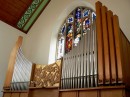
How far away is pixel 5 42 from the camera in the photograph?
27.6 ft

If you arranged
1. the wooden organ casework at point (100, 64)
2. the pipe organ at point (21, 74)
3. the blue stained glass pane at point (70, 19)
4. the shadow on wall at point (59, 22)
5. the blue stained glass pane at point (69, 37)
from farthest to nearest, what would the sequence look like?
1. the blue stained glass pane at point (70, 19)
2. the shadow on wall at point (59, 22)
3. the blue stained glass pane at point (69, 37)
4. the pipe organ at point (21, 74)
5. the wooden organ casework at point (100, 64)

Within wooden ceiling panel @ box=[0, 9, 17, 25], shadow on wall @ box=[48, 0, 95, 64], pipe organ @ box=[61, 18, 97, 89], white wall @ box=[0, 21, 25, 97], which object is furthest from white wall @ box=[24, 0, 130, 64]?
pipe organ @ box=[61, 18, 97, 89]

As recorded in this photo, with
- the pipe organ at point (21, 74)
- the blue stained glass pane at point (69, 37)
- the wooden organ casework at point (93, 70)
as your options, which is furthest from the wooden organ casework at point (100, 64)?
the blue stained glass pane at point (69, 37)

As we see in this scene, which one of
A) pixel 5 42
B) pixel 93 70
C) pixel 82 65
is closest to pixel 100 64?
pixel 93 70

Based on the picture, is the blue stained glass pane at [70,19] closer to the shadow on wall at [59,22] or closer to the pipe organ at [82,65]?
the shadow on wall at [59,22]

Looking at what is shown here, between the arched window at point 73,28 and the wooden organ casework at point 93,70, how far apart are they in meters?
1.75

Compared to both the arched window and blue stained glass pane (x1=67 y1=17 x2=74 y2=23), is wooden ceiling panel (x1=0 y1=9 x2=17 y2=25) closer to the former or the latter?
the arched window

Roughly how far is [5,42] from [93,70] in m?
4.99

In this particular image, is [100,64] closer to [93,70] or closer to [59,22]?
[93,70]

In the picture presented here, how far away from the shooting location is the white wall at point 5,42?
802 centimetres

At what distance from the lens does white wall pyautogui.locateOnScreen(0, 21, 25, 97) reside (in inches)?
316

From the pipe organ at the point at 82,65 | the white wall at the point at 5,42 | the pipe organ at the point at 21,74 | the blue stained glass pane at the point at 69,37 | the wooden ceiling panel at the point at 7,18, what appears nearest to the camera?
the pipe organ at the point at 82,65

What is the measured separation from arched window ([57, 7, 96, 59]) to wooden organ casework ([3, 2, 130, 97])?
175 centimetres

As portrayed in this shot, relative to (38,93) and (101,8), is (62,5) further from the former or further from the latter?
(38,93)
